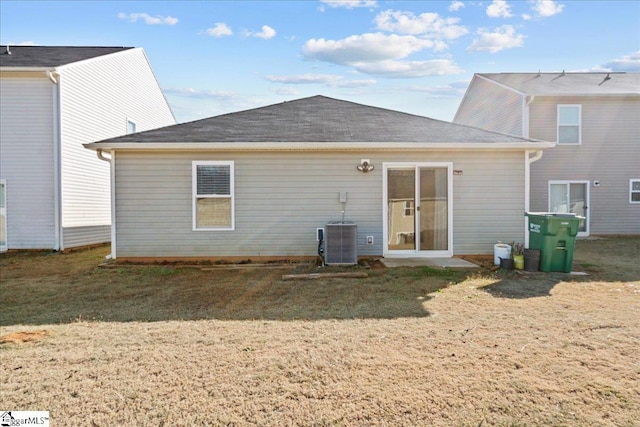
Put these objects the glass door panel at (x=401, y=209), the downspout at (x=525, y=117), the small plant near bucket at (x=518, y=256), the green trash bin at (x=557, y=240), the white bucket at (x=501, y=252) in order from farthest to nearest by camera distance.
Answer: the downspout at (x=525, y=117) < the glass door panel at (x=401, y=209) < the white bucket at (x=501, y=252) < the small plant near bucket at (x=518, y=256) < the green trash bin at (x=557, y=240)

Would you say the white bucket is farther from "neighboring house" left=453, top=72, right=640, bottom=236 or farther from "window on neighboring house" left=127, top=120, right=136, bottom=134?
"window on neighboring house" left=127, top=120, right=136, bottom=134

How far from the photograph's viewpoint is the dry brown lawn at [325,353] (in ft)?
8.70

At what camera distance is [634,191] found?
13.9 metres

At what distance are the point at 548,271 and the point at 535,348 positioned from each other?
4472 mm

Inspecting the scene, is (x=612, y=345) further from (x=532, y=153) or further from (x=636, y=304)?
(x=532, y=153)

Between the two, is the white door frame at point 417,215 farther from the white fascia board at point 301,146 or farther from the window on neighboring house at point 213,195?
the window on neighboring house at point 213,195

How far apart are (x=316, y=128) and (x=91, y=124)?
7323mm

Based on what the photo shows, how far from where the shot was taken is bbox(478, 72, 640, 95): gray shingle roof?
13.8 meters

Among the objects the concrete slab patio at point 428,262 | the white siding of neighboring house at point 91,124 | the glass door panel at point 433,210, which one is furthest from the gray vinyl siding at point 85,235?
the glass door panel at point 433,210

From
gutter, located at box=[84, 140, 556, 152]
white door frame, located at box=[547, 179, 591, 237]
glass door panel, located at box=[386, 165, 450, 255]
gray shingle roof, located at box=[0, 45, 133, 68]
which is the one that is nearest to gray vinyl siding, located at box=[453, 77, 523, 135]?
white door frame, located at box=[547, 179, 591, 237]

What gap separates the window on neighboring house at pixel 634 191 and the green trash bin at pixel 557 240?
29.1ft

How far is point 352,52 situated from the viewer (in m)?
16.5

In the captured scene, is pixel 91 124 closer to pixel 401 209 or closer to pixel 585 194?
pixel 401 209

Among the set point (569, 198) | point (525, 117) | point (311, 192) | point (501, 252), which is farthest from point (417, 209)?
point (569, 198)
